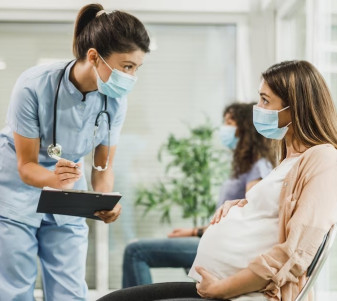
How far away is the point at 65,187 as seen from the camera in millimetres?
1647

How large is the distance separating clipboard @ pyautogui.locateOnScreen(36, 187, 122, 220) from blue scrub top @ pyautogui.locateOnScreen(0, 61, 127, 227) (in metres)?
0.17

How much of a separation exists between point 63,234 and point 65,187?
236mm

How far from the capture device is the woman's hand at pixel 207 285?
4.21 feet

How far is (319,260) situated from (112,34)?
2.95 ft

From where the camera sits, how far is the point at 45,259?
5.96ft

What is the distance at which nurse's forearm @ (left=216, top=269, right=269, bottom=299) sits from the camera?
4.04 ft

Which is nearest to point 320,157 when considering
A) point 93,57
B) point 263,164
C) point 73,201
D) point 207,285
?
point 207,285

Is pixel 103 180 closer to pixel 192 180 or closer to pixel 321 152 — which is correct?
pixel 321 152

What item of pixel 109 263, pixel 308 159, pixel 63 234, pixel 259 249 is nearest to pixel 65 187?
pixel 63 234

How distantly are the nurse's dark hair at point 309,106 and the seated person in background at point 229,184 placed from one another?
126 cm

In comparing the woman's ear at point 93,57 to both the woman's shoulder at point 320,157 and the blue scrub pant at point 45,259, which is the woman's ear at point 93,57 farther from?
the woman's shoulder at point 320,157

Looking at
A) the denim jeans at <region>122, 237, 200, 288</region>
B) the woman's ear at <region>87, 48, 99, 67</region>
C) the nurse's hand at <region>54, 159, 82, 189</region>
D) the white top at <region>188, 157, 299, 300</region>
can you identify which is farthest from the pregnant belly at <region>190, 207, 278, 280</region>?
the denim jeans at <region>122, 237, 200, 288</region>

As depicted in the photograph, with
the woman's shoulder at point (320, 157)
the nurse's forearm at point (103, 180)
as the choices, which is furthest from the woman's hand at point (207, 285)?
the nurse's forearm at point (103, 180)

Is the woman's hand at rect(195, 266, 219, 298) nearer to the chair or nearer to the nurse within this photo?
the chair
